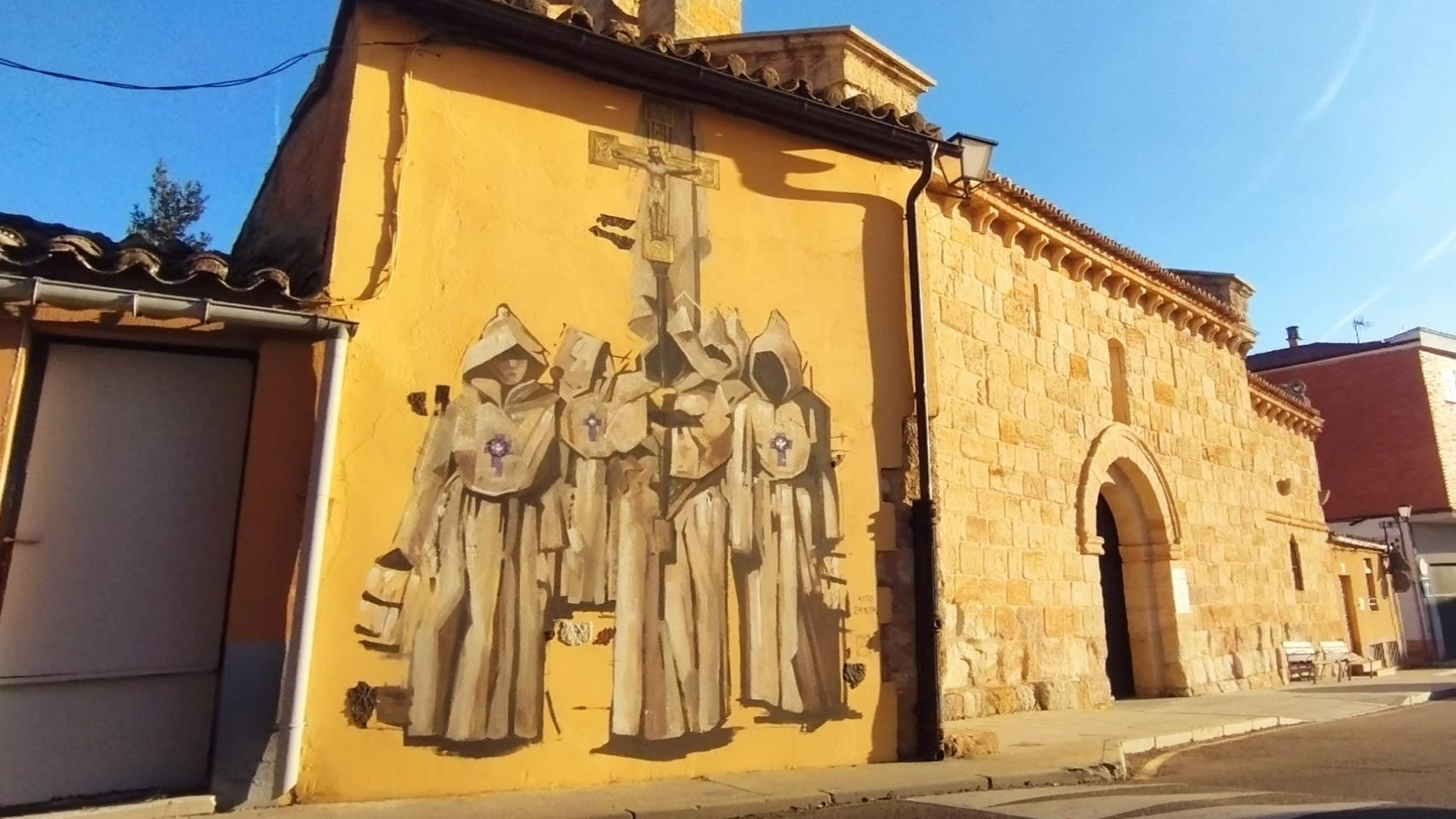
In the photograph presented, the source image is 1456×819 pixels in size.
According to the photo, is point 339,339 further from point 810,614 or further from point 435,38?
point 810,614

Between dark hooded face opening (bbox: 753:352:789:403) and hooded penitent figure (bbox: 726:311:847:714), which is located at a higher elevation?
dark hooded face opening (bbox: 753:352:789:403)

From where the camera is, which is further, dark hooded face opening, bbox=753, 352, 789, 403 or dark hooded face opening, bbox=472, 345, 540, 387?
dark hooded face opening, bbox=753, 352, 789, 403

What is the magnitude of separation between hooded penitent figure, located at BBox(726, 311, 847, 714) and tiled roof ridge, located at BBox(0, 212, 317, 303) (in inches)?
113

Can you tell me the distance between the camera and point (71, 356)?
4.52 meters

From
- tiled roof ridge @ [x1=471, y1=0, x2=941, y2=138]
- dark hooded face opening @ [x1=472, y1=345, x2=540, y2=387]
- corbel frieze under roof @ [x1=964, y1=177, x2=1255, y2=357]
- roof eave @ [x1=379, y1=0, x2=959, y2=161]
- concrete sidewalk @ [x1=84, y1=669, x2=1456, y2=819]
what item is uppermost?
corbel frieze under roof @ [x1=964, y1=177, x2=1255, y2=357]

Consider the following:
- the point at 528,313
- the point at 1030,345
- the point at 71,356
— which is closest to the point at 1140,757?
the point at 1030,345

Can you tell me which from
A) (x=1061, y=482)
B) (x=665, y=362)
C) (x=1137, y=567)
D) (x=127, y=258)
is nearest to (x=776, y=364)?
(x=665, y=362)

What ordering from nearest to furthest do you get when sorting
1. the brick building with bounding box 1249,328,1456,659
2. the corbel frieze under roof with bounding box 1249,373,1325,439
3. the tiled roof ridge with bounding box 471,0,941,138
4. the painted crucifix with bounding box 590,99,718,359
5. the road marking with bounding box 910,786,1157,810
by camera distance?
the road marking with bounding box 910,786,1157,810
the tiled roof ridge with bounding box 471,0,941,138
the painted crucifix with bounding box 590,99,718,359
the corbel frieze under roof with bounding box 1249,373,1325,439
the brick building with bounding box 1249,328,1456,659

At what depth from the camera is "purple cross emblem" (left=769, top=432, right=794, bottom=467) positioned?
20.3ft

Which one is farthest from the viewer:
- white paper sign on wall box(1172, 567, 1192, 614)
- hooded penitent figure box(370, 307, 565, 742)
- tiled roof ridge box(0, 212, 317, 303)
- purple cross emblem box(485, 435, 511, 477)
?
white paper sign on wall box(1172, 567, 1192, 614)

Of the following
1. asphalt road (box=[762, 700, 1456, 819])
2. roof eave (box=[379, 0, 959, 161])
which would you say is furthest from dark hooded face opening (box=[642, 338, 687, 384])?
asphalt road (box=[762, 700, 1456, 819])

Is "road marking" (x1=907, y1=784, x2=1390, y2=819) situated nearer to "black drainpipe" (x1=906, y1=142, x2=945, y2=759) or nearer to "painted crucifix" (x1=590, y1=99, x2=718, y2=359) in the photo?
"black drainpipe" (x1=906, y1=142, x2=945, y2=759)

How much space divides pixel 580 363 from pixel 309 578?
199 cm

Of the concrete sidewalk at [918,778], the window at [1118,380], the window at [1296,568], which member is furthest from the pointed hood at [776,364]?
the window at [1296,568]
